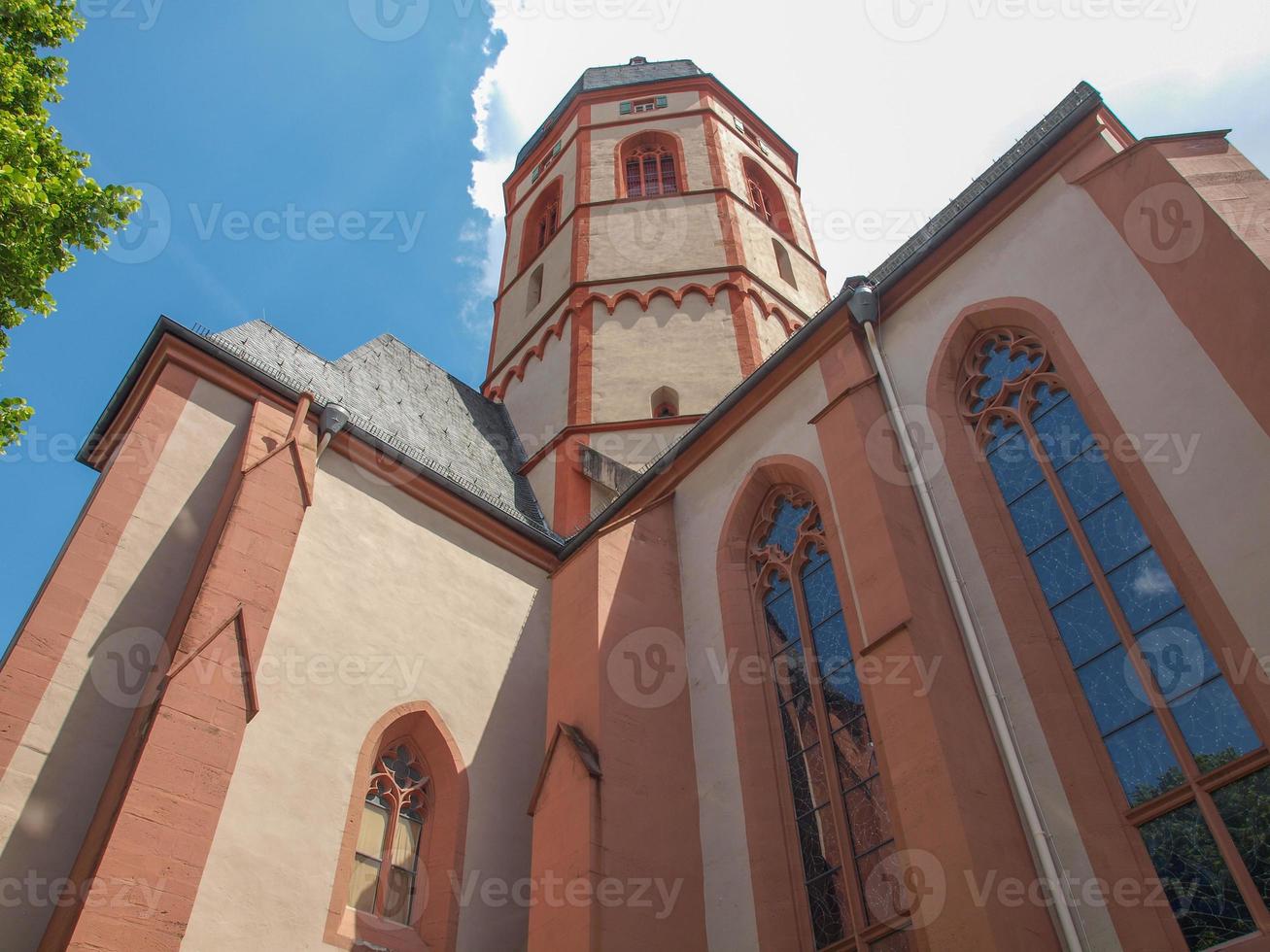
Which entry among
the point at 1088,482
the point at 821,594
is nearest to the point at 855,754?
the point at 821,594

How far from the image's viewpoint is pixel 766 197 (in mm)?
22797

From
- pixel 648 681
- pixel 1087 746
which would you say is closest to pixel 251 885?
pixel 648 681

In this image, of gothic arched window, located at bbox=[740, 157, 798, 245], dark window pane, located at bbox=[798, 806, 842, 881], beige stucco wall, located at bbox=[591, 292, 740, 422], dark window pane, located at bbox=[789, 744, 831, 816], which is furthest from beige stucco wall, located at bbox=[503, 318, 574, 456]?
dark window pane, located at bbox=[798, 806, 842, 881]

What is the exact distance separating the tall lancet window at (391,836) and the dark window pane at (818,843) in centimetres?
331

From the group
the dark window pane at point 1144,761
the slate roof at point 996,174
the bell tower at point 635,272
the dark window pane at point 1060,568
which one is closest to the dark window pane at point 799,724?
the dark window pane at point 1060,568

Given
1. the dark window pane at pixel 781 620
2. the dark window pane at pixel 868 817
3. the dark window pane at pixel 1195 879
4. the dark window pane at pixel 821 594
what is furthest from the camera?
the dark window pane at pixel 781 620

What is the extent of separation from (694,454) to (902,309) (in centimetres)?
287

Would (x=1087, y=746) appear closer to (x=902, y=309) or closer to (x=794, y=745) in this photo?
(x=794, y=745)

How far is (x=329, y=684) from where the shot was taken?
9.27 m

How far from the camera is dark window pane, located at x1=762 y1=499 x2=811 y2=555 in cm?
1026

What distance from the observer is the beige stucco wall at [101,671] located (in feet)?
22.7

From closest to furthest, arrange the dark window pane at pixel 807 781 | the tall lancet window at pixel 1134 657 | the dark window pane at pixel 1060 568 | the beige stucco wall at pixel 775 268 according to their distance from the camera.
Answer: the tall lancet window at pixel 1134 657, the dark window pane at pixel 1060 568, the dark window pane at pixel 807 781, the beige stucco wall at pixel 775 268

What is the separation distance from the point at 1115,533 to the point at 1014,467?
1183 mm

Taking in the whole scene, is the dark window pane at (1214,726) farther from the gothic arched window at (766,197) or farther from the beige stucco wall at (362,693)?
the gothic arched window at (766,197)
